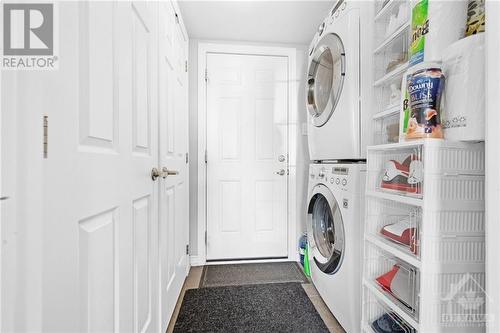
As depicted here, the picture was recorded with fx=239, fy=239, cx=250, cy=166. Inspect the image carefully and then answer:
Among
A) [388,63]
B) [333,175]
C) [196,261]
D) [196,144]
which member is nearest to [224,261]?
[196,261]

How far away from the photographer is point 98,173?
0.63m

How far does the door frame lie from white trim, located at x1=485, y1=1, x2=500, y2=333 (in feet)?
5.41

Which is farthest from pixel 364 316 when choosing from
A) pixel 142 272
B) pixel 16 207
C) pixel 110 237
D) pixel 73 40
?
pixel 73 40

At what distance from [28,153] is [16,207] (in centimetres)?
9

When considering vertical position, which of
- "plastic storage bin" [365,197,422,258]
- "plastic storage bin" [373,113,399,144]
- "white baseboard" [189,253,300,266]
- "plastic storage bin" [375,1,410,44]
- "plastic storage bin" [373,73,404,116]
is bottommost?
"white baseboard" [189,253,300,266]

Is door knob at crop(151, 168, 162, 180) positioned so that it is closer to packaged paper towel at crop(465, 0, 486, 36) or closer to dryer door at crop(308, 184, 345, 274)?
dryer door at crop(308, 184, 345, 274)

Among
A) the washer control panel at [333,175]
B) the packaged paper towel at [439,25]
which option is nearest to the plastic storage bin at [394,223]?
the washer control panel at [333,175]

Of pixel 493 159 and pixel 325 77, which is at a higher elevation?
pixel 325 77

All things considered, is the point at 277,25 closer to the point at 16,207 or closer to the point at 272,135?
the point at 272,135

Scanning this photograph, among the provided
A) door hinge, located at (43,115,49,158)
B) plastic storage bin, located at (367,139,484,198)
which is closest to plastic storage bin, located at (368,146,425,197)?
plastic storage bin, located at (367,139,484,198)

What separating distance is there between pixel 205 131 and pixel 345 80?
4.29 feet

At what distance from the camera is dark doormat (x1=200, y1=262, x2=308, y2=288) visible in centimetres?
192

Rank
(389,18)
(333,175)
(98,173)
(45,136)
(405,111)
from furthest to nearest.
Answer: (333,175) < (389,18) < (405,111) < (98,173) < (45,136)

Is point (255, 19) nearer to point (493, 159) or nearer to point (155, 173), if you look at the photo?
point (155, 173)
